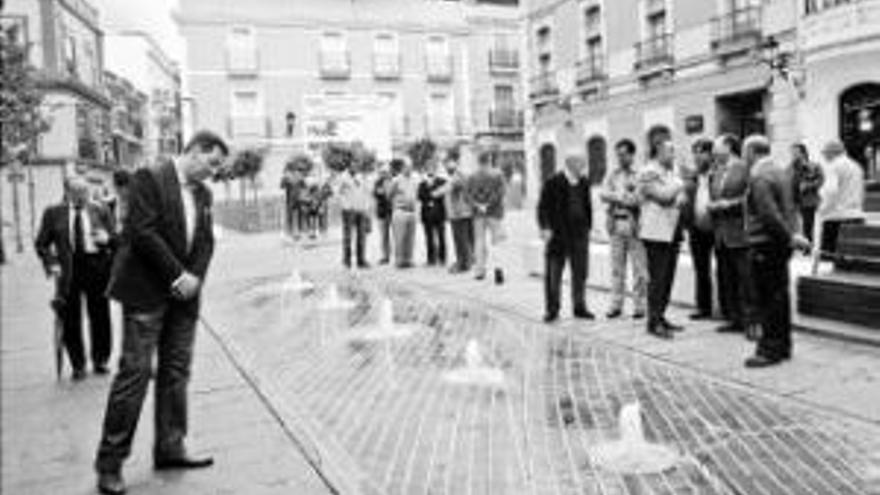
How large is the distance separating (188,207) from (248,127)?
4162cm

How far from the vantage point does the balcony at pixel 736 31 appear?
21.7 m

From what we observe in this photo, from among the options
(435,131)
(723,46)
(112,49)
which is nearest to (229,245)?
(723,46)

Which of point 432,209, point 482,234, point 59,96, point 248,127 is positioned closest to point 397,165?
point 432,209

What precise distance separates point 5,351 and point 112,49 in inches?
2361

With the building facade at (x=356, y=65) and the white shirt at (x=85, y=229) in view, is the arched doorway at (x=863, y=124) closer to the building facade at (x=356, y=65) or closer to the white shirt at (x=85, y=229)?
the white shirt at (x=85, y=229)

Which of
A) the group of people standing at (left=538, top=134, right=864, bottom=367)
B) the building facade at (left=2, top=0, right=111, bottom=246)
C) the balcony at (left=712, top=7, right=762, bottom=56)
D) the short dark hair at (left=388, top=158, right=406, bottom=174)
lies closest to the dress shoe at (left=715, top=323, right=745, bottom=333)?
the group of people standing at (left=538, top=134, right=864, bottom=367)

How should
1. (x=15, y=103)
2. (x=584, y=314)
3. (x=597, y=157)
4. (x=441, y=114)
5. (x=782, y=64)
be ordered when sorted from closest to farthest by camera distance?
(x=584, y=314), (x=15, y=103), (x=782, y=64), (x=597, y=157), (x=441, y=114)

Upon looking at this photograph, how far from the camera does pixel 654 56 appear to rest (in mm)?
25578

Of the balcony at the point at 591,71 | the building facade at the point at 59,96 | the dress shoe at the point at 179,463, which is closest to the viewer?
the dress shoe at the point at 179,463

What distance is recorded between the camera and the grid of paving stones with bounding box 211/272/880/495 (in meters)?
4.99

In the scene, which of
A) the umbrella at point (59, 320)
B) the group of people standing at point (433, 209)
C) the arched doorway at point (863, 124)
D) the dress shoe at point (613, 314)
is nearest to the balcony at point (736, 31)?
the arched doorway at point (863, 124)

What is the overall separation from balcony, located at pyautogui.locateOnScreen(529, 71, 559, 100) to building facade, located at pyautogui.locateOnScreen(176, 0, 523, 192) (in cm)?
1323

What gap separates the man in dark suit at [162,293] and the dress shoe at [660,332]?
14.4 feet

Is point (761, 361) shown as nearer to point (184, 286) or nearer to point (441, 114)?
point (184, 286)
